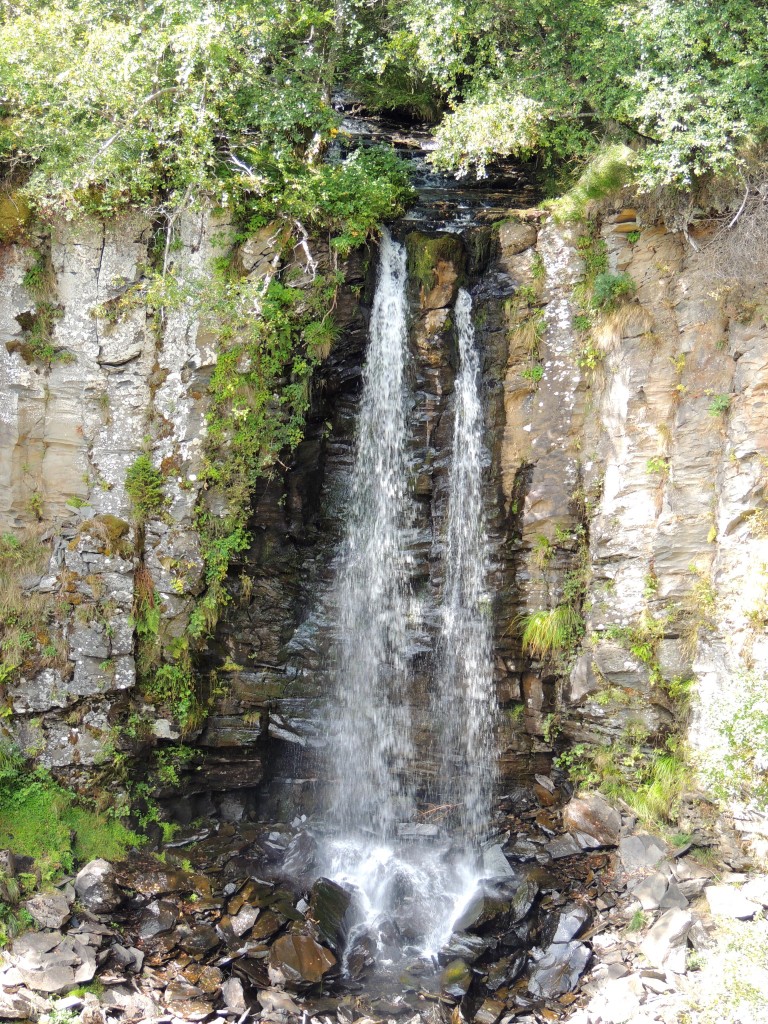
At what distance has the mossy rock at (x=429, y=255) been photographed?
9.87 meters

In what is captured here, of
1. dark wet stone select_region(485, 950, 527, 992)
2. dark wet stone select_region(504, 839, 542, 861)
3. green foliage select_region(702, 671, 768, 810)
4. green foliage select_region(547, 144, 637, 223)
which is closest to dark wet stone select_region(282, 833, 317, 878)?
dark wet stone select_region(504, 839, 542, 861)

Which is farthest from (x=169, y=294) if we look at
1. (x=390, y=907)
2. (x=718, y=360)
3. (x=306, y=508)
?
(x=390, y=907)

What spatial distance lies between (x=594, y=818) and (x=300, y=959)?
10.7 feet

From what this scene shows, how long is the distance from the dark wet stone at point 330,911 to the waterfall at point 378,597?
1.37 metres

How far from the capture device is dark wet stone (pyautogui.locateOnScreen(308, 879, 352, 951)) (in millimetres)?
7079

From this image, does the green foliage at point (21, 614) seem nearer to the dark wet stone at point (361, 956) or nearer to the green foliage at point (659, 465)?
the dark wet stone at point (361, 956)

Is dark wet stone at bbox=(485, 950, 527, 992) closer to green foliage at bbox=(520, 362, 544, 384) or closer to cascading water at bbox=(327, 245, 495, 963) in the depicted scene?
cascading water at bbox=(327, 245, 495, 963)

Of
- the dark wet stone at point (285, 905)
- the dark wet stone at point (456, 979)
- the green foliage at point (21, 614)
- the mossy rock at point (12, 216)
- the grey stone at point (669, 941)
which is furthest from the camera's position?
the mossy rock at point (12, 216)

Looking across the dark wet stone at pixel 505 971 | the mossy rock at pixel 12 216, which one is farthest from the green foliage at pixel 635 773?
the mossy rock at pixel 12 216

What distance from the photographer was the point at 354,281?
31.5 feet

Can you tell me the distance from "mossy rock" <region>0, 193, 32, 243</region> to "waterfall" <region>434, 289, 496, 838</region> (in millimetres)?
5341

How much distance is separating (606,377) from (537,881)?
17.9 feet

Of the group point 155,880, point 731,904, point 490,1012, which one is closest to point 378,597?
point 155,880

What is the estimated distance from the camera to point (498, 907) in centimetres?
728
